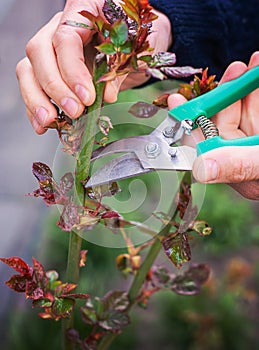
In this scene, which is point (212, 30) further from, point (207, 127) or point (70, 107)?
point (70, 107)

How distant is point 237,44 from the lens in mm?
1186

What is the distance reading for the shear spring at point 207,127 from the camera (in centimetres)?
74

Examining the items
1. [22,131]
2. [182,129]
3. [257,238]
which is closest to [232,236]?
[257,238]

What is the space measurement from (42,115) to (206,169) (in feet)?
0.66

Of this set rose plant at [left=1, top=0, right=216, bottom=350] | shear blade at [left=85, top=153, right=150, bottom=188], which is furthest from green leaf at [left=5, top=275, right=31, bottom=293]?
shear blade at [left=85, top=153, right=150, bottom=188]

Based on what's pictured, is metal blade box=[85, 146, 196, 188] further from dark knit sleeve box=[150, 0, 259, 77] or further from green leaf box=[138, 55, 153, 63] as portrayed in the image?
dark knit sleeve box=[150, 0, 259, 77]

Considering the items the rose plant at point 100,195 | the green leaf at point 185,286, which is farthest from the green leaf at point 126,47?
the green leaf at point 185,286

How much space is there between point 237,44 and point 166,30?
232 mm

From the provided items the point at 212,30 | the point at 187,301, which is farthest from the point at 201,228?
the point at 187,301

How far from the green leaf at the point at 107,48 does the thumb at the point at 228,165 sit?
174mm

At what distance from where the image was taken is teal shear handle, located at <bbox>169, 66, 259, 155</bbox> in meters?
0.72

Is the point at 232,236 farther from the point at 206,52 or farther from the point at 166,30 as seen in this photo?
the point at 166,30

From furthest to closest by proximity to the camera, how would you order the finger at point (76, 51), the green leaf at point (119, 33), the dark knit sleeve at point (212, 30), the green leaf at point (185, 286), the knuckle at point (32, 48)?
the dark knit sleeve at point (212, 30) < the green leaf at point (185, 286) < the knuckle at point (32, 48) < the finger at point (76, 51) < the green leaf at point (119, 33)

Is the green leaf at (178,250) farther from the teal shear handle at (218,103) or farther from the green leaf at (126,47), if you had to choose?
the green leaf at (126,47)
